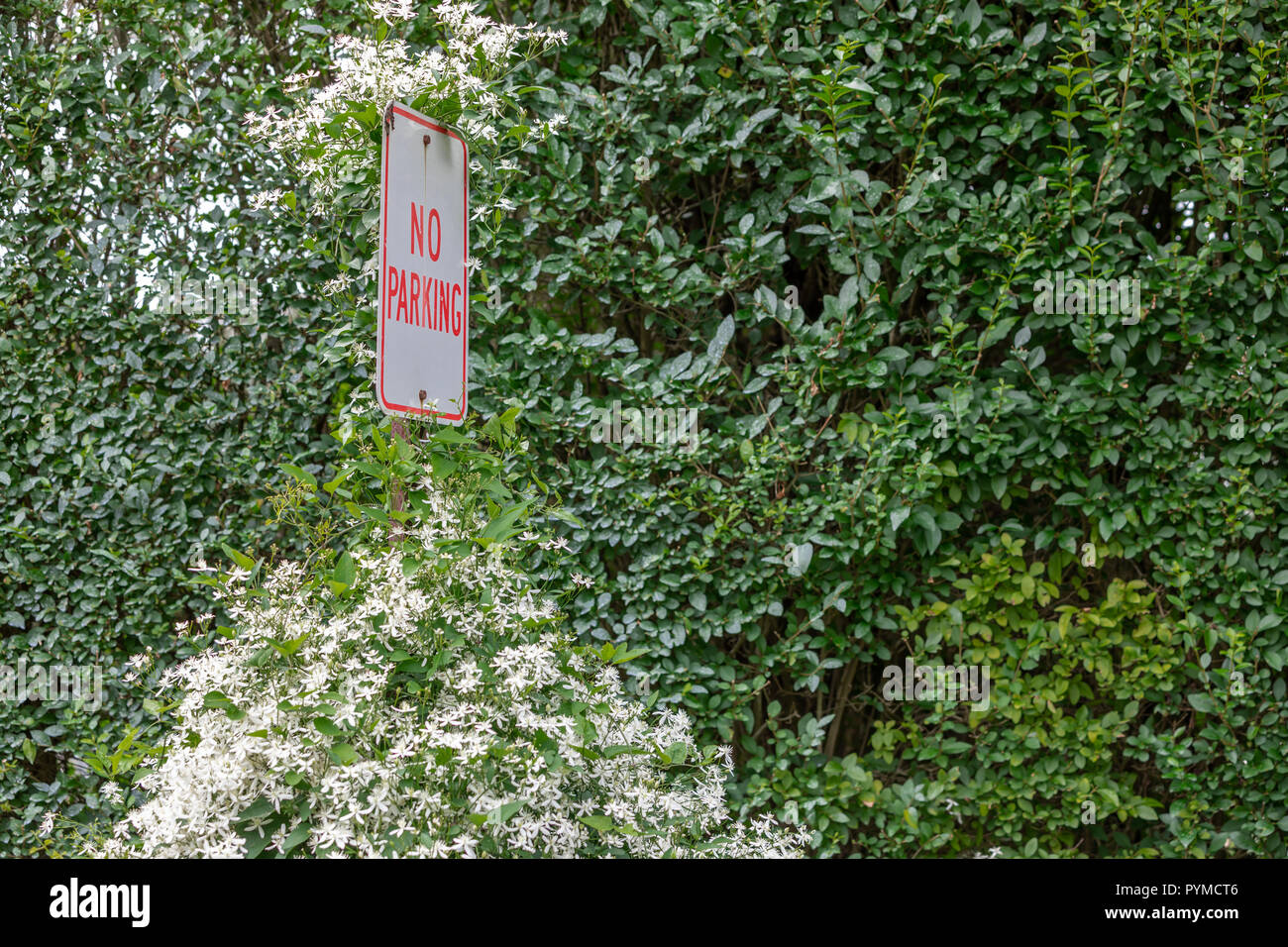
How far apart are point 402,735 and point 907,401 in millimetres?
1918

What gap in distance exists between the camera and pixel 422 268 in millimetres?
1934

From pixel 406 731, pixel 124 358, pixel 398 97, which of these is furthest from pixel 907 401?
pixel 124 358

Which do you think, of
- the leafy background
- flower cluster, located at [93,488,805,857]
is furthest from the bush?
the leafy background

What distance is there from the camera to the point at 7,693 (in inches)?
129

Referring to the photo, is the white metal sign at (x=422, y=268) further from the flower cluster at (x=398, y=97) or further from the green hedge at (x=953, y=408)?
the green hedge at (x=953, y=408)

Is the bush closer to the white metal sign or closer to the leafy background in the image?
the white metal sign

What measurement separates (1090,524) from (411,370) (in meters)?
2.23

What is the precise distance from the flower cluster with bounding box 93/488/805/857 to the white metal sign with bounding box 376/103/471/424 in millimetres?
244

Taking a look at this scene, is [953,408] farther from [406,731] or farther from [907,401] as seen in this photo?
[406,731]

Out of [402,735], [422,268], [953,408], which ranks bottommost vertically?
[402,735]

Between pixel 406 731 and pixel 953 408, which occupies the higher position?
pixel 953 408

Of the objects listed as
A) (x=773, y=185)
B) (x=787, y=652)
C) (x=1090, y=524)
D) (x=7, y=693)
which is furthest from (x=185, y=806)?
(x=1090, y=524)

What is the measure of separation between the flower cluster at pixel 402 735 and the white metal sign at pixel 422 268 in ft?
0.80
